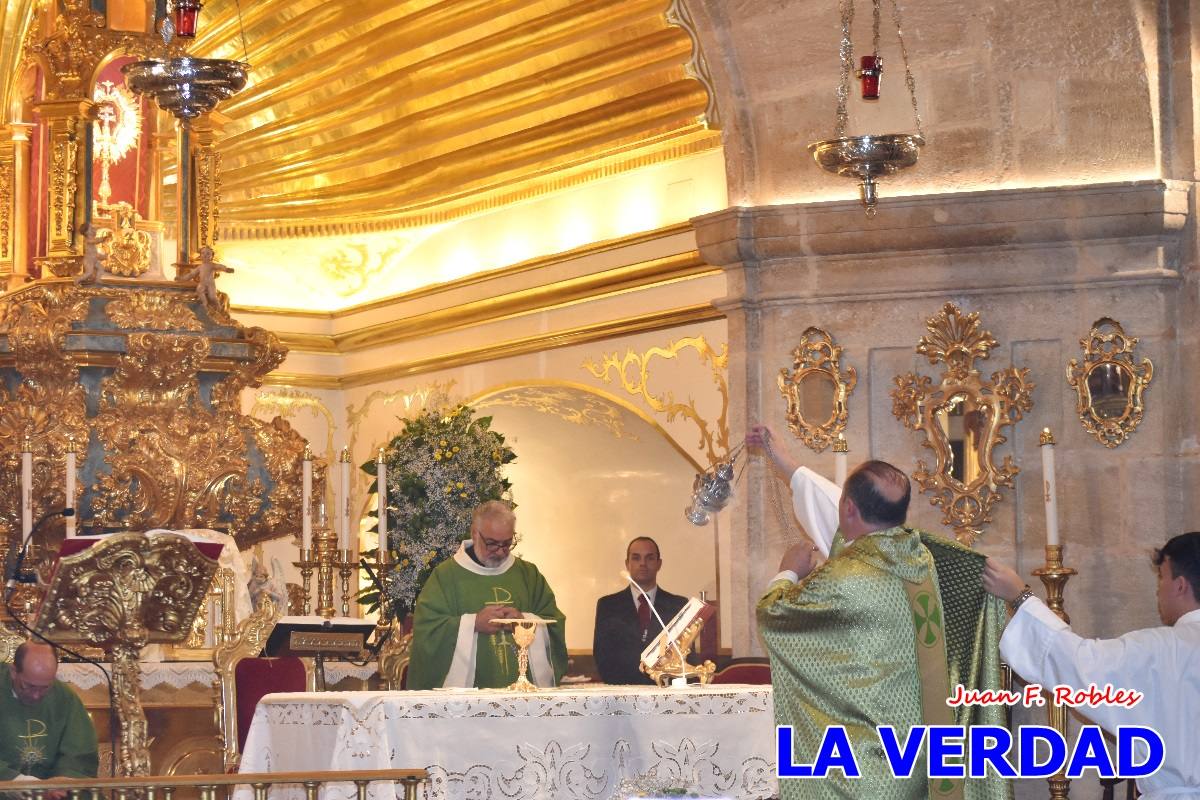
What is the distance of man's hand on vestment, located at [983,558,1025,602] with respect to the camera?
539 centimetres

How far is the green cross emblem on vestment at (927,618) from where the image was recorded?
548 centimetres

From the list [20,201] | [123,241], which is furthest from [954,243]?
[20,201]

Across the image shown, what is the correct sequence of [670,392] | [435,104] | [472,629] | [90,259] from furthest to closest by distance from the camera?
1. [435,104]
2. [670,392]
3. [90,259]
4. [472,629]

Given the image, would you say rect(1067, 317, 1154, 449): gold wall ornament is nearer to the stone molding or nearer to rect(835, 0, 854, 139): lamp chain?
the stone molding

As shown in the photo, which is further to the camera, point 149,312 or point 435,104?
point 435,104

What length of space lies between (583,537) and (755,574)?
4695 millimetres

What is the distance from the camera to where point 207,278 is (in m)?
9.65

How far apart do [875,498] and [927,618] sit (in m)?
0.37

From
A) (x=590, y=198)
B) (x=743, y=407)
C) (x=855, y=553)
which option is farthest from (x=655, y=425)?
(x=855, y=553)

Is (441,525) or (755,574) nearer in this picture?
(755,574)

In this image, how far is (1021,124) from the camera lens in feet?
25.9

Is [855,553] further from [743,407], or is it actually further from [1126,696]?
[743,407]

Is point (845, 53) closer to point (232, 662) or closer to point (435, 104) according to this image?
point (232, 662)

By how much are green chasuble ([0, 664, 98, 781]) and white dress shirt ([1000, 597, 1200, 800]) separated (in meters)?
3.34
